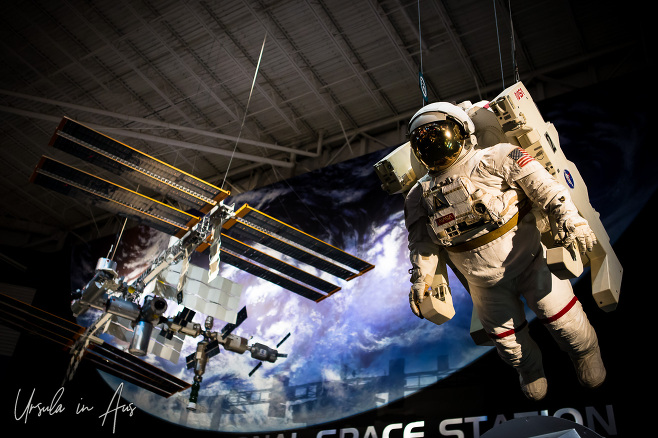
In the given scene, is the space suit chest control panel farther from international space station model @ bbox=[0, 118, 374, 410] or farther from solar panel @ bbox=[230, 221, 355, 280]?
solar panel @ bbox=[230, 221, 355, 280]

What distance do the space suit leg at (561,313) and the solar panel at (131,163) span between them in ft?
24.8

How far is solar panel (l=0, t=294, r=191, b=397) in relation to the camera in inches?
558

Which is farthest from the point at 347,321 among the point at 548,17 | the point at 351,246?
the point at 548,17

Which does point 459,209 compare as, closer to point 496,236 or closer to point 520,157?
point 496,236

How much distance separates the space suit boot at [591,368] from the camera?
179 inches

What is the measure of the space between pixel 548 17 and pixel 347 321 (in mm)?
8213

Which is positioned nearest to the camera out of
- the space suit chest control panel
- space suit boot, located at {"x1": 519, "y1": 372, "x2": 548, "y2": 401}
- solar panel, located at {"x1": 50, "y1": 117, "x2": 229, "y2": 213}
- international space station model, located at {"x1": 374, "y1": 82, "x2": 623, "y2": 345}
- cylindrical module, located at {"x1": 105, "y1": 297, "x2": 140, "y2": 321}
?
the space suit chest control panel

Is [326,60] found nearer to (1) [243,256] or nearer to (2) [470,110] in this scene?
(1) [243,256]

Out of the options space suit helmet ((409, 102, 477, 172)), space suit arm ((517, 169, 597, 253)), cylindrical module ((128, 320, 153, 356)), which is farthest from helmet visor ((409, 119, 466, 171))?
cylindrical module ((128, 320, 153, 356))

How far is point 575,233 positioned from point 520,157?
789 millimetres

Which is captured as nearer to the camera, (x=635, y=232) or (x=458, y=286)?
(x=635, y=232)

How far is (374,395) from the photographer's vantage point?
Result: 10617 millimetres

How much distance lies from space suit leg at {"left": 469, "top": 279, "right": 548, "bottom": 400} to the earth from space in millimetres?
5092

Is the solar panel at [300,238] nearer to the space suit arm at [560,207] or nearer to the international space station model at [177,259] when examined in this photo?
the international space station model at [177,259]
